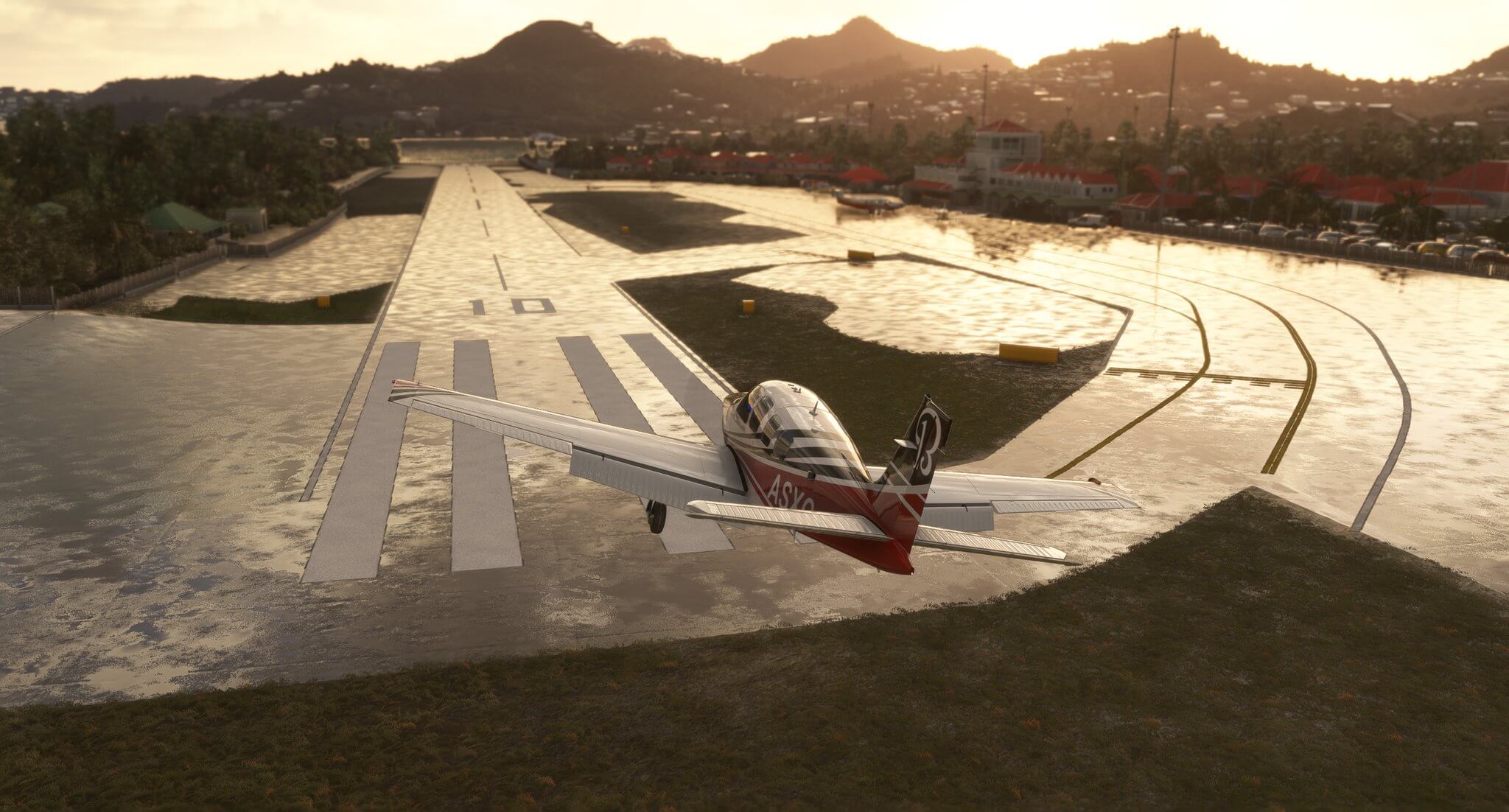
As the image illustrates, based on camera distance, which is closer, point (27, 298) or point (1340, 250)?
point (27, 298)

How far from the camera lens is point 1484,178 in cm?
11788

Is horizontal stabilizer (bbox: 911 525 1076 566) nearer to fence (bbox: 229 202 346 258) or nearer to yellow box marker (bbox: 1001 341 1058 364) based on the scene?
yellow box marker (bbox: 1001 341 1058 364)

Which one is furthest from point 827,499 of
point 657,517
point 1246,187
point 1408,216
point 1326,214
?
point 1246,187

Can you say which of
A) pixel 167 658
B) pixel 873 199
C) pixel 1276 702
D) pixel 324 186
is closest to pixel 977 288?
pixel 1276 702

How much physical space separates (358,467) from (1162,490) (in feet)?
74.9

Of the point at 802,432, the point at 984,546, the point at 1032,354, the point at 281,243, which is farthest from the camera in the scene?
the point at 281,243

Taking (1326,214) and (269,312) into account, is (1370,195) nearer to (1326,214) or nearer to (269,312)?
(1326,214)

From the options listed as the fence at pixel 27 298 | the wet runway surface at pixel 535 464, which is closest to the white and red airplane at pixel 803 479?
the wet runway surface at pixel 535 464

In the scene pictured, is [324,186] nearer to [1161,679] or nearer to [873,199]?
[873,199]

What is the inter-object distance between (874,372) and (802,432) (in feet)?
65.2

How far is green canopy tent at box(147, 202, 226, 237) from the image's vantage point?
73500 millimetres

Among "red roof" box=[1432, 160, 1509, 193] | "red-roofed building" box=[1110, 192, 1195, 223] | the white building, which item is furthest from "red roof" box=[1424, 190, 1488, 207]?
the white building

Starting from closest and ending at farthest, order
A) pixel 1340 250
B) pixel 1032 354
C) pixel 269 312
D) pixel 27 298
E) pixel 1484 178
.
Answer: pixel 1032 354 → pixel 27 298 → pixel 269 312 → pixel 1340 250 → pixel 1484 178

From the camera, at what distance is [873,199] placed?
122m
